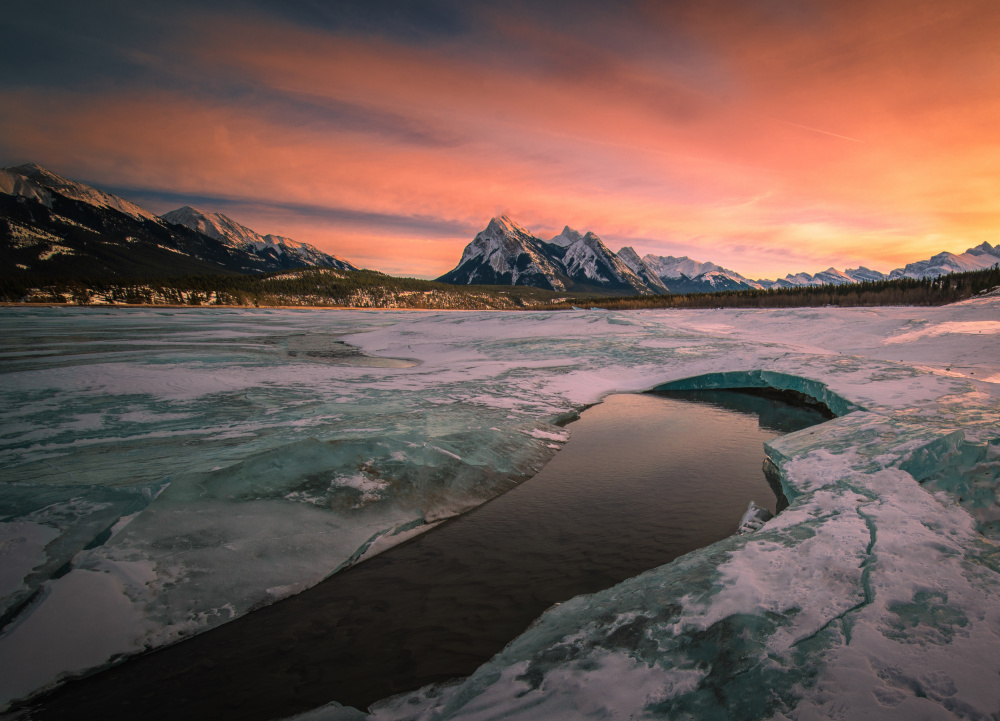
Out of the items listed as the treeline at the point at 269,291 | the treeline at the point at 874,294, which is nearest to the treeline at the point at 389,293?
the treeline at the point at 874,294

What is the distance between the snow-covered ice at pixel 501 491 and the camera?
7.89 ft

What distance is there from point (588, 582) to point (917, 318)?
22.2 meters

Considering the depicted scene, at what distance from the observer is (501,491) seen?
6301 mm

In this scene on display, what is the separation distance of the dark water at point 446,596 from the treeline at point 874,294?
27.5 m

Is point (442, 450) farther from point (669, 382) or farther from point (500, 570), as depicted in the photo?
point (669, 382)

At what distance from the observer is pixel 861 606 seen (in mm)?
2773

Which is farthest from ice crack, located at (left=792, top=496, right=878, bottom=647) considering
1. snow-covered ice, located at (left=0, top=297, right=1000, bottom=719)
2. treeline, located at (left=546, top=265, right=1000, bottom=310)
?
treeline, located at (left=546, top=265, right=1000, bottom=310)

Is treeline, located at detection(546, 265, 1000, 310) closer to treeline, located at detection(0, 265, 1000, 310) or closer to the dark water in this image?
treeline, located at detection(0, 265, 1000, 310)

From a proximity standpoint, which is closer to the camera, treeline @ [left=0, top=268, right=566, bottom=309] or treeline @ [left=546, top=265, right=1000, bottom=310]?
treeline @ [left=546, top=265, right=1000, bottom=310]

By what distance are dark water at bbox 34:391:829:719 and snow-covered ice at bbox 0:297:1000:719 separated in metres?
0.25

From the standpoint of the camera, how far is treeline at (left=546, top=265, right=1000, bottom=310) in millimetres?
23453

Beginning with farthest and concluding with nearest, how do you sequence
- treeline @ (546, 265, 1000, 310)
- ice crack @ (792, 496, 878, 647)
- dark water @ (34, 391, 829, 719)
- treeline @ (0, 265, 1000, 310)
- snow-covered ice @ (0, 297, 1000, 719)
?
treeline @ (0, 265, 1000, 310), treeline @ (546, 265, 1000, 310), dark water @ (34, 391, 829, 719), ice crack @ (792, 496, 878, 647), snow-covered ice @ (0, 297, 1000, 719)

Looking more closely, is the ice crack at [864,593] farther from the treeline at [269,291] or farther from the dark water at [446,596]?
the treeline at [269,291]

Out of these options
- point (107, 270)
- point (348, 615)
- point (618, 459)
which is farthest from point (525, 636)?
point (107, 270)
